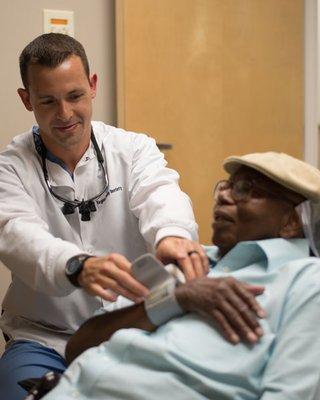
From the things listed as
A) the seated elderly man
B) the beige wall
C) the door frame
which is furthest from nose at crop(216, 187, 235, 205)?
the door frame

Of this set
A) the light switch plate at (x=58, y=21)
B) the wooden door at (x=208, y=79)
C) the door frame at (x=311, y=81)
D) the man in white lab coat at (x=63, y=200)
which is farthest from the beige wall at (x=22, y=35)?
the door frame at (x=311, y=81)

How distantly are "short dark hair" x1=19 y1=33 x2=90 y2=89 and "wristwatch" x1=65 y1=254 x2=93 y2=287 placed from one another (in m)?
0.67

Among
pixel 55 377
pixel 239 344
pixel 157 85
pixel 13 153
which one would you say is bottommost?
pixel 55 377

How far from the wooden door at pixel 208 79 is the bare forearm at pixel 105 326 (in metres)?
1.68

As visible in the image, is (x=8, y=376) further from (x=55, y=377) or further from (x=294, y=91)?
(x=294, y=91)

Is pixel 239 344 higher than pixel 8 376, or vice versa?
pixel 239 344

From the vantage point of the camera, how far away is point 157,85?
3.07 meters

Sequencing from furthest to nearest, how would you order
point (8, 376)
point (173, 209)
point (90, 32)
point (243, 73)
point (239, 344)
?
point (243, 73) < point (90, 32) < point (173, 209) < point (8, 376) < point (239, 344)

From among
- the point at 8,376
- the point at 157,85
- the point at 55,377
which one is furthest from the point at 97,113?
the point at 55,377

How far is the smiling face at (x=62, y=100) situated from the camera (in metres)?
1.86

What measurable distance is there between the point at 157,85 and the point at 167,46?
0.21 metres

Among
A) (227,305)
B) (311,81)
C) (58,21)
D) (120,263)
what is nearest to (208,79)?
(311,81)

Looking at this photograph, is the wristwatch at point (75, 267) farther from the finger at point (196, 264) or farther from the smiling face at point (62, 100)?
the smiling face at point (62, 100)

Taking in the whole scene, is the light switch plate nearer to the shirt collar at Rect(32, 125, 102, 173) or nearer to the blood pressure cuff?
the shirt collar at Rect(32, 125, 102, 173)
